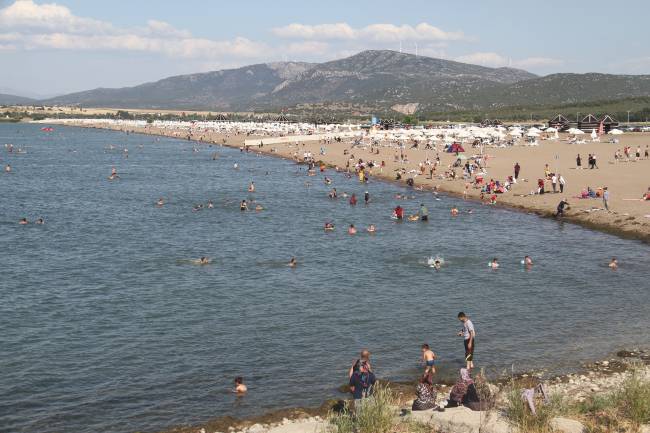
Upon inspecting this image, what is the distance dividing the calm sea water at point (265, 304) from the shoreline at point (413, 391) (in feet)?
1.40

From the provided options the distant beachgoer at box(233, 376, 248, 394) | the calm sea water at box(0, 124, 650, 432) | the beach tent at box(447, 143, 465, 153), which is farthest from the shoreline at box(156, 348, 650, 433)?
the beach tent at box(447, 143, 465, 153)

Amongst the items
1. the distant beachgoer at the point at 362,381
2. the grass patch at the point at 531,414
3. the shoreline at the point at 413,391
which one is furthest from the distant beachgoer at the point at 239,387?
the grass patch at the point at 531,414

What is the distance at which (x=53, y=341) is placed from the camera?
830 inches

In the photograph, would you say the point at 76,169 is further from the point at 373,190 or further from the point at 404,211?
the point at 404,211

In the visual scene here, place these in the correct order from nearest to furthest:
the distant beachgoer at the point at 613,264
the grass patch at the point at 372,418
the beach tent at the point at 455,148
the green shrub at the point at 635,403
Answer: the grass patch at the point at 372,418, the green shrub at the point at 635,403, the distant beachgoer at the point at 613,264, the beach tent at the point at 455,148

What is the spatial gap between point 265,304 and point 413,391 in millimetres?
9000

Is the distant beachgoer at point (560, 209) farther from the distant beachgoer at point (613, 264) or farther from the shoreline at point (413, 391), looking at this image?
the shoreline at point (413, 391)

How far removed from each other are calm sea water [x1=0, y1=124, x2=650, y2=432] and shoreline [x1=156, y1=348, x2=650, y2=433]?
43 cm

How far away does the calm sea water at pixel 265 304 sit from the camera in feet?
57.8

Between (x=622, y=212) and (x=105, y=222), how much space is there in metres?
31.3

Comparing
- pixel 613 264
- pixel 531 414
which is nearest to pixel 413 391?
pixel 531 414

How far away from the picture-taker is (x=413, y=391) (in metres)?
17.2

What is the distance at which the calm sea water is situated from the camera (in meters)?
17.6

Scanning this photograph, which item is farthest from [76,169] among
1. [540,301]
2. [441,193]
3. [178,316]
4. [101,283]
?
[540,301]
